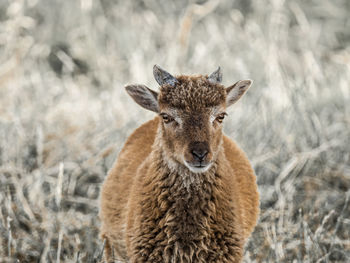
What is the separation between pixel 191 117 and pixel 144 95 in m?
0.61

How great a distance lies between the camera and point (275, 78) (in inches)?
276

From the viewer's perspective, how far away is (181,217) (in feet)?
11.2

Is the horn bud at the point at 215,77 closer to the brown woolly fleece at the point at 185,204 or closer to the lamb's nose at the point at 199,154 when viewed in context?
the brown woolly fleece at the point at 185,204

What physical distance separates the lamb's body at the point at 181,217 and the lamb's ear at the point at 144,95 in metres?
0.39

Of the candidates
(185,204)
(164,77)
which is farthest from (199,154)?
(164,77)

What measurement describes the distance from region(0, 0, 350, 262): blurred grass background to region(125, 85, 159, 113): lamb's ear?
95 cm

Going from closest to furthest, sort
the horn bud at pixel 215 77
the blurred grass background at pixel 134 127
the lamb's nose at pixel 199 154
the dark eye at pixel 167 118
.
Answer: the lamb's nose at pixel 199 154, the dark eye at pixel 167 118, the horn bud at pixel 215 77, the blurred grass background at pixel 134 127

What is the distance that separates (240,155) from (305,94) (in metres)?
2.77

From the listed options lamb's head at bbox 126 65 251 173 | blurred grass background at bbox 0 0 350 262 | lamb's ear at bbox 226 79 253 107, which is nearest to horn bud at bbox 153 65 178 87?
lamb's head at bbox 126 65 251 173

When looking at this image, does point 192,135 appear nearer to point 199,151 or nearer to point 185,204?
point 199,151

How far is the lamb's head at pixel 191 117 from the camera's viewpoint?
3.24 meters

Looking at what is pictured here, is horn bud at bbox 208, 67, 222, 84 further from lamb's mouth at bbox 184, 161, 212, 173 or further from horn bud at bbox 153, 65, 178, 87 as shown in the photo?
lamb's mouth at bbox 184, 161, 212, 173

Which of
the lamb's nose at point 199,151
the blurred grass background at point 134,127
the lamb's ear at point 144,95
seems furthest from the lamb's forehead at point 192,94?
the blurred grass background at point 134,127

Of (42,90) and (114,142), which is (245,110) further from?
(42,90)
